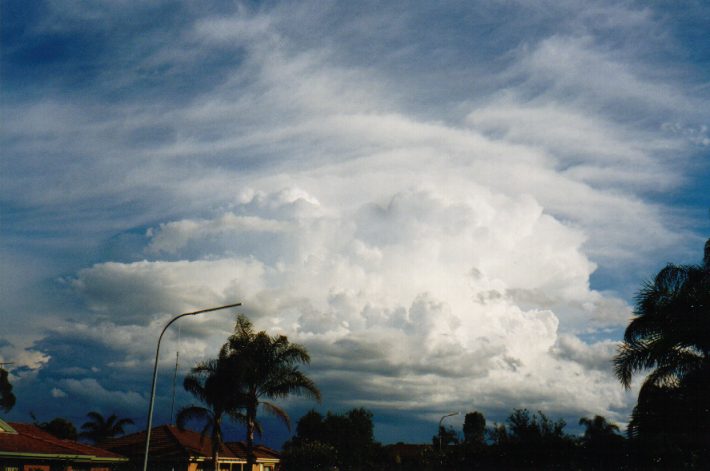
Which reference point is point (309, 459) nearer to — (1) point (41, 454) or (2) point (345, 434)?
(1) point (41, 454)

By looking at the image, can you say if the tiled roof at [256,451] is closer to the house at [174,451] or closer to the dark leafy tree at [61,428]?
the house at [174,451]

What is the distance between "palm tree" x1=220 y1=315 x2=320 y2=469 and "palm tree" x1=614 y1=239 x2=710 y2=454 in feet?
73.0

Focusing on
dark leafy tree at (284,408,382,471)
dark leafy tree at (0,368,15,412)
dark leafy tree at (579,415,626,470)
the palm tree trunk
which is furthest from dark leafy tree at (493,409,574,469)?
dark leafy tree at (284,408,382,471)

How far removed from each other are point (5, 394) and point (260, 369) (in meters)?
23.4

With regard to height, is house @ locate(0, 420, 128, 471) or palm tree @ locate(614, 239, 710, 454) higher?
palm tree @ locate(614, 239, 710, 454)

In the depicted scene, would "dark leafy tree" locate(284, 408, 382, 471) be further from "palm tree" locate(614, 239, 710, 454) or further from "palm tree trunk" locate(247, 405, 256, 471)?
"palm tree" locate(614, 239, 710, 454)

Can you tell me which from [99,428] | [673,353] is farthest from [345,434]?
[673,353]

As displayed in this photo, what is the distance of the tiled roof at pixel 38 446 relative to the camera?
33.4 metres

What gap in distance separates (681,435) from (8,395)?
47.9 m

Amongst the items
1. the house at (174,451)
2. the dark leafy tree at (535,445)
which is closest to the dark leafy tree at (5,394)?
the house at (174,451)

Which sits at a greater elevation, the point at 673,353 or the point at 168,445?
the point at 673,353

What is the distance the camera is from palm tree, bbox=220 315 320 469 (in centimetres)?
4075

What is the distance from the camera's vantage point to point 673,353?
80.5ft

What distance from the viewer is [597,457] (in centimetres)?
3488
